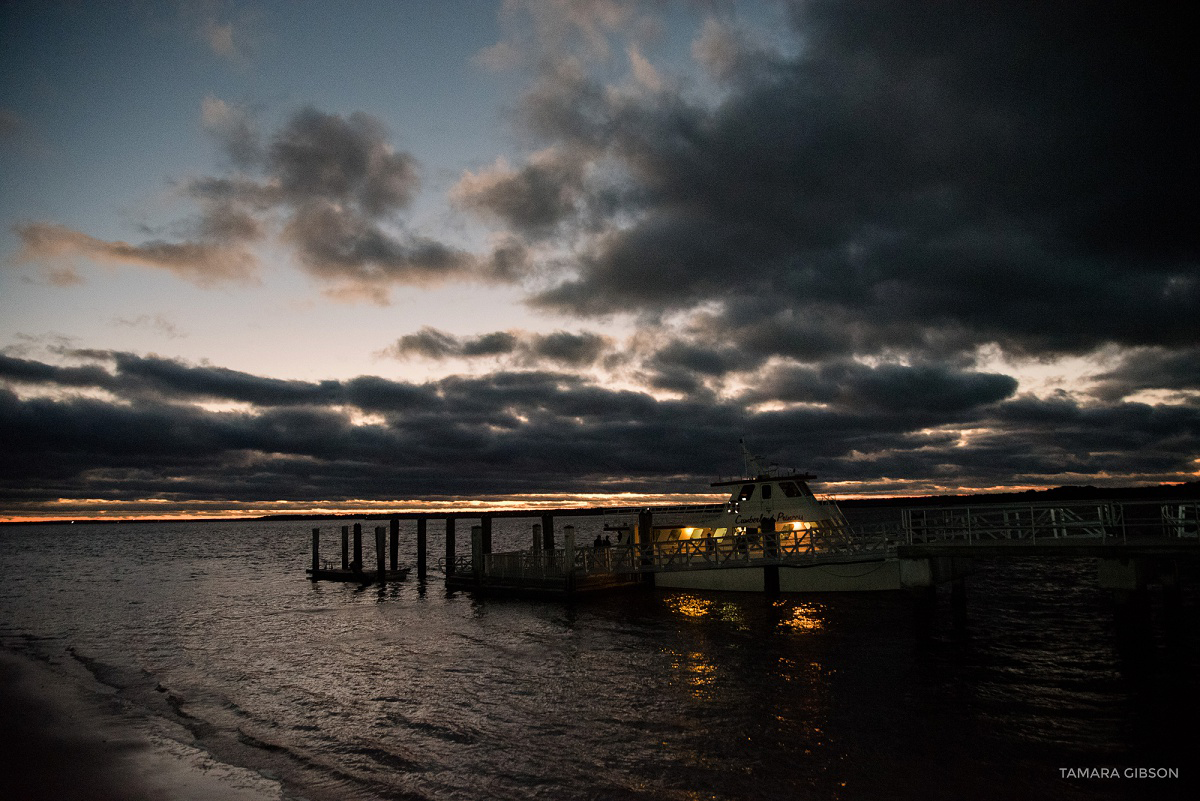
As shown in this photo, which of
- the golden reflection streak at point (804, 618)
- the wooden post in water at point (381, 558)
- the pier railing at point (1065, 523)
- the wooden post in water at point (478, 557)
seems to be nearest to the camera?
the pier railing at point (1065, 523)

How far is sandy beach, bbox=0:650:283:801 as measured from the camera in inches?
396

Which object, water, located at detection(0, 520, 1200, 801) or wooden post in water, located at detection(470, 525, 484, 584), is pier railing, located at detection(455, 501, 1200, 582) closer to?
wooden post in water, located at detection(470, 525, 484, 584)

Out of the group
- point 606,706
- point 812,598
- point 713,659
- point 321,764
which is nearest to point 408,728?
point 321,764

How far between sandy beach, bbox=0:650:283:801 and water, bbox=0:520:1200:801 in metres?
0.51

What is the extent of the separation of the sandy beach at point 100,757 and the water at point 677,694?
0.51 metres

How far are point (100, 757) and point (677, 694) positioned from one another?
1055 centimetres

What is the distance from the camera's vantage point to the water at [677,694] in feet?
33.2

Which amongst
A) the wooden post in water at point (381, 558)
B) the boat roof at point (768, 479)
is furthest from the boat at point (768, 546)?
the wooden post in water at point (381, 558)

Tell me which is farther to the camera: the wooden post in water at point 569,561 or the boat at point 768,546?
the wooden post in water at point 569,561

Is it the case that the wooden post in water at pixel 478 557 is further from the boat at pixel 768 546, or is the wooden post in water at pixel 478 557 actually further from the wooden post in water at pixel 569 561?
the boat at pixel 768 546

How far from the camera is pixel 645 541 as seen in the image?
3195 cm

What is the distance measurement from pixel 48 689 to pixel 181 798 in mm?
10239

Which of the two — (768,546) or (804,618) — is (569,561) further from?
(804,618)

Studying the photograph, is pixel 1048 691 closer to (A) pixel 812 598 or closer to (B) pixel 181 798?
(A) pixel 812 598
